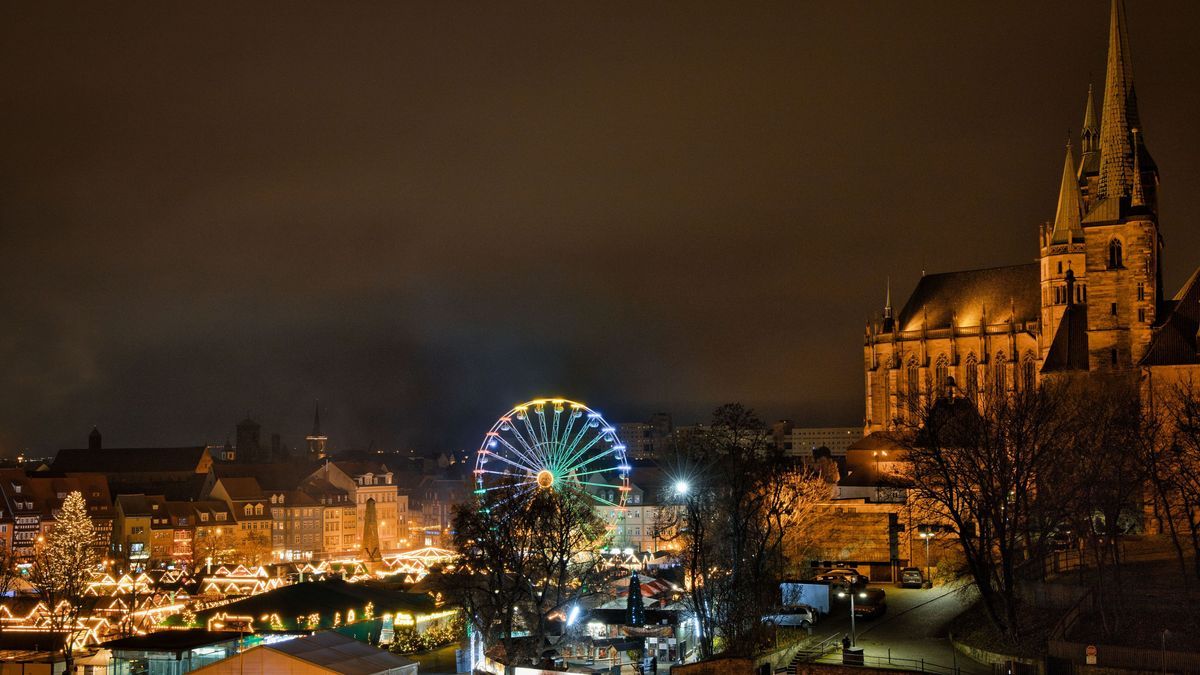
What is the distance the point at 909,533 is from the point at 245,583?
→ 35931 millimetres

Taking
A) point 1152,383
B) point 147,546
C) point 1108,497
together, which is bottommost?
point 147,546

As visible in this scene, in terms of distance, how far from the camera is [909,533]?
63.5 metres

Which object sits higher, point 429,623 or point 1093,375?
point 1093,375

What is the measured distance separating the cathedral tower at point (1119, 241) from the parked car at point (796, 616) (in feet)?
106

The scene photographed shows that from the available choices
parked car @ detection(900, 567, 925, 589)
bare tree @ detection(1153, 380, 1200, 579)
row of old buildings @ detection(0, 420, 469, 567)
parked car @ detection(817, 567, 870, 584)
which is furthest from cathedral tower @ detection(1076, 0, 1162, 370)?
row of old buildings @ detection(0, 420, 469, 567)

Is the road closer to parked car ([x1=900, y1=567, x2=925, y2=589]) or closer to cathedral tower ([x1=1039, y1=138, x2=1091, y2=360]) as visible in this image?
parked car ([x1=900, y1=567, x2=925, y2=589])

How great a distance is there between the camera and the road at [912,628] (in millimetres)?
36625

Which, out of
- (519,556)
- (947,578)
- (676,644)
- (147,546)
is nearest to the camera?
(676,644)

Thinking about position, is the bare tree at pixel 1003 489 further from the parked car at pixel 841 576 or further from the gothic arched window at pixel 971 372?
the gothic arched window at pixel 971 372

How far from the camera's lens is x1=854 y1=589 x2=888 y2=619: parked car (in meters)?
44.5

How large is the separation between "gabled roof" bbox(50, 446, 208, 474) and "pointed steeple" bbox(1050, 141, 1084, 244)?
103 metres

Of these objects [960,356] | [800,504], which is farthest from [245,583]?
[960,356]

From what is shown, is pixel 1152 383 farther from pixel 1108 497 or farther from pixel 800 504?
pixel 1108 497

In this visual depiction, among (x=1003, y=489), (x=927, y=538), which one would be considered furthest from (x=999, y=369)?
(x=1003, y=489)
